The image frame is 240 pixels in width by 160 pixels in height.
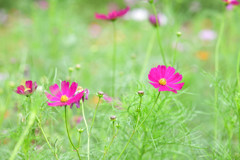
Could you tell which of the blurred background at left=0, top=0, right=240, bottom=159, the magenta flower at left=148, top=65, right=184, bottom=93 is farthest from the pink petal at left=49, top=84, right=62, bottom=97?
the blurred background at left=0, top=0, right=240, bottom=159

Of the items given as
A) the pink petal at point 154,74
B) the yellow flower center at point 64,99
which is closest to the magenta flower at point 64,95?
the yellow flower center at point 64,99

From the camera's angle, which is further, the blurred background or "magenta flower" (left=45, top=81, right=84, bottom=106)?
the blurred background

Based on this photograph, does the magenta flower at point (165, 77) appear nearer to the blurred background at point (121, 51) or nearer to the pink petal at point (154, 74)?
the pink petal at point (154, 74)

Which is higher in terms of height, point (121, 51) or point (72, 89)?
point (121, 51)

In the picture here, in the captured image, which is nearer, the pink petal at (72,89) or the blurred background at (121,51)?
the pink petal at (72,89)

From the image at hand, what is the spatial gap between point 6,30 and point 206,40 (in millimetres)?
2472

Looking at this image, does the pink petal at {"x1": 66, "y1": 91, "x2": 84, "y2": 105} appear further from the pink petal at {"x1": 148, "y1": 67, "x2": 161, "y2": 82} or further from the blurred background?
the blurred background

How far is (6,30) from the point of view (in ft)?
11.9

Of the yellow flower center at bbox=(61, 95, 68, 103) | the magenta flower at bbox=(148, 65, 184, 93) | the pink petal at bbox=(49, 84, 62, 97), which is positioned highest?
the magenta flower at bbox=(148, 65, 184, 93)

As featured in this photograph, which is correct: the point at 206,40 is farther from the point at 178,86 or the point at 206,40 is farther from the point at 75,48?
the point at 178,86

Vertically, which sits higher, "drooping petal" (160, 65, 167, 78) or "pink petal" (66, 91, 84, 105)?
"drooping petal" (160, 65, 167, 78)

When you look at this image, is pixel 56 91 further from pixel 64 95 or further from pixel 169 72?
pixel 169 72

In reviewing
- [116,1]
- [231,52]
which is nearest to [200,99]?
[231,52]

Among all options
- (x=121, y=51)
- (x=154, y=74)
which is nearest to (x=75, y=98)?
(x=154, y=74)
